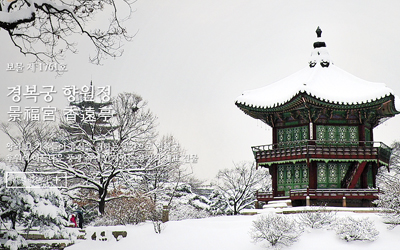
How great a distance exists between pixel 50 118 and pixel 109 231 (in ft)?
19.7

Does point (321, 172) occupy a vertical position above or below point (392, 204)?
above

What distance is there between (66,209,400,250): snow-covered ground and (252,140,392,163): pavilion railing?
15.5 ft

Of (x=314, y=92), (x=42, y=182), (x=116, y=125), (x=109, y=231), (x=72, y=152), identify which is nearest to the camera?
(x=109, y=231)

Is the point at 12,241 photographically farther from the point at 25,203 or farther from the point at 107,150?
the point at 107,150

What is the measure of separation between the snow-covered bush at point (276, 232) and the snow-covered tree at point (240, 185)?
22.2 metres

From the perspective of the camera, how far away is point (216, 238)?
23.9m

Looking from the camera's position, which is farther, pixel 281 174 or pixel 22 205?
pixel 281 174

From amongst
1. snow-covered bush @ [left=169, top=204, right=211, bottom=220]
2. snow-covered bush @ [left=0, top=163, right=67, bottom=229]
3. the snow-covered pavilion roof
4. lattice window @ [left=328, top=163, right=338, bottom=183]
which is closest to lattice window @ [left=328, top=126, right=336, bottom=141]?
lattice window @ [left=328, top=163, right=338, bottom=183]

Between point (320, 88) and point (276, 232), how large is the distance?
12.7 meters

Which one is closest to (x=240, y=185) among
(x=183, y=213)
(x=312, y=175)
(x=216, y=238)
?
(x=183, y=213)

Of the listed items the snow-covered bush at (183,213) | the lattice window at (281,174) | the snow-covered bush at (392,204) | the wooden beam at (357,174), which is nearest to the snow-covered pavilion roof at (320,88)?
the wooden beam at (357,174)

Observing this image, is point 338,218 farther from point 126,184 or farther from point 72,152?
point 72,152

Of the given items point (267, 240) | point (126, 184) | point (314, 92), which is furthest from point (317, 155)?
point (126, 184)

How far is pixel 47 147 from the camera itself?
35562 millimetres
